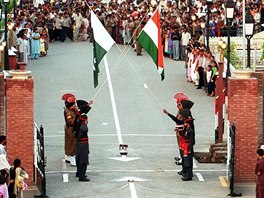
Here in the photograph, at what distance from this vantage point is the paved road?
2989 cm

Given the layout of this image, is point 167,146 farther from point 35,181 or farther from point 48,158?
point 35,181

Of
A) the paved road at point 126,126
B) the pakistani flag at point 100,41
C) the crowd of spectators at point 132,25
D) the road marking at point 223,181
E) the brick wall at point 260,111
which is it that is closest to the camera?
the paved road at point 126,126

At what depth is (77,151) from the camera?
30609mm

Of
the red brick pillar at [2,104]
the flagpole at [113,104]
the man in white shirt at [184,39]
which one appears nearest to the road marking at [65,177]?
the red brick pillar at [2,104]

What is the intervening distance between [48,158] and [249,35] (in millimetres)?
9285

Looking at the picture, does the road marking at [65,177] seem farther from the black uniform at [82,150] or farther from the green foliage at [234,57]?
the green foliage at [234,57]

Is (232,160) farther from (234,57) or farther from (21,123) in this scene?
(234,57)

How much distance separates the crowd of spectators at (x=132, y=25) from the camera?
48688mm

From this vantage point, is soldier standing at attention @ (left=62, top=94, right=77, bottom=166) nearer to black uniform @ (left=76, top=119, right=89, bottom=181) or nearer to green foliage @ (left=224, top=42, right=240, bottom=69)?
black uniform @ (left=76, top=119, right=89, bottom=181)

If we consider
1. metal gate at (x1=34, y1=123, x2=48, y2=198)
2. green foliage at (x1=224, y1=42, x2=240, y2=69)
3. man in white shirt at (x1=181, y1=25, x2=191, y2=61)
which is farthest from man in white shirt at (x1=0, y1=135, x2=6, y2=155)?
man in white shirt at (x1=181, y1=25, x2=191, y2=61)

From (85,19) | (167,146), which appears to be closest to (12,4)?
(85,19)

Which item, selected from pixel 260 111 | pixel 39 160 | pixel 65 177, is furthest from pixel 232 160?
pixel 39 160

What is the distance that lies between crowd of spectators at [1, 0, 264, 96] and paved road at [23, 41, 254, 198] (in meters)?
0.67

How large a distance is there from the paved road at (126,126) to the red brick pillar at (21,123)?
3.12ft
